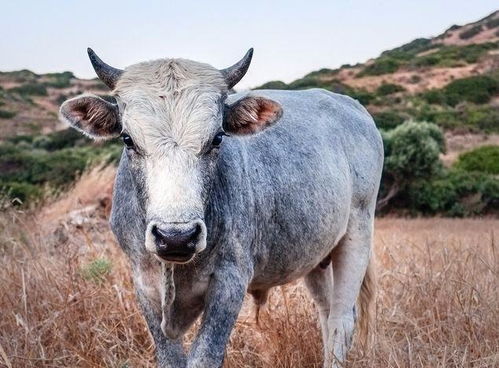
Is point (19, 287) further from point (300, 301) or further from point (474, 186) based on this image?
point (474, 186)

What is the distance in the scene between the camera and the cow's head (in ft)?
9.81

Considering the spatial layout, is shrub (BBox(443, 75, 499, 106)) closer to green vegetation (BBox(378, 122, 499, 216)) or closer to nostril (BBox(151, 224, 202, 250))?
green vegetation (BBox(378, 122, 499, 216))

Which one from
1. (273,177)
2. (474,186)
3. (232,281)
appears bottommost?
(474,186)

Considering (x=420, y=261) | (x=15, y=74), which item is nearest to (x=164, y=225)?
(x=420, y=261)

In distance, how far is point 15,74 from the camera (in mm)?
54344

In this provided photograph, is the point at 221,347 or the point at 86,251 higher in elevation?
the point at 221,347

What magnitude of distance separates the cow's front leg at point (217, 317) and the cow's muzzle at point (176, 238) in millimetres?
609

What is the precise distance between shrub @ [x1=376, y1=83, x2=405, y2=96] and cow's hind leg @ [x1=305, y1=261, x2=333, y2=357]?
47.6 meters

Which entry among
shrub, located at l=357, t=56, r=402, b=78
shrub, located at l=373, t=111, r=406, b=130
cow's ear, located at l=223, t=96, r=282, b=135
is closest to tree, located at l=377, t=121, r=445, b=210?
shrub, located at l=373, t=111, r=406, b=130

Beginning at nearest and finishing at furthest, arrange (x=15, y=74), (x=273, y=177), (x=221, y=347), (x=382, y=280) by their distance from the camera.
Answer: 1. (x=221, y=347)
2. (x=273, y=177)
3. (x=382, y=280)
4. (x=15, y=74)

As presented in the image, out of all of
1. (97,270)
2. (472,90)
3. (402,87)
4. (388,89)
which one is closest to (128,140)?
(97,270)

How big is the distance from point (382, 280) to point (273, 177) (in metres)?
3.18

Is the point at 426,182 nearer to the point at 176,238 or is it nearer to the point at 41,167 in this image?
the point at 41,167

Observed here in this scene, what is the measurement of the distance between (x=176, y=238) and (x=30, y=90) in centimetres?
4775
